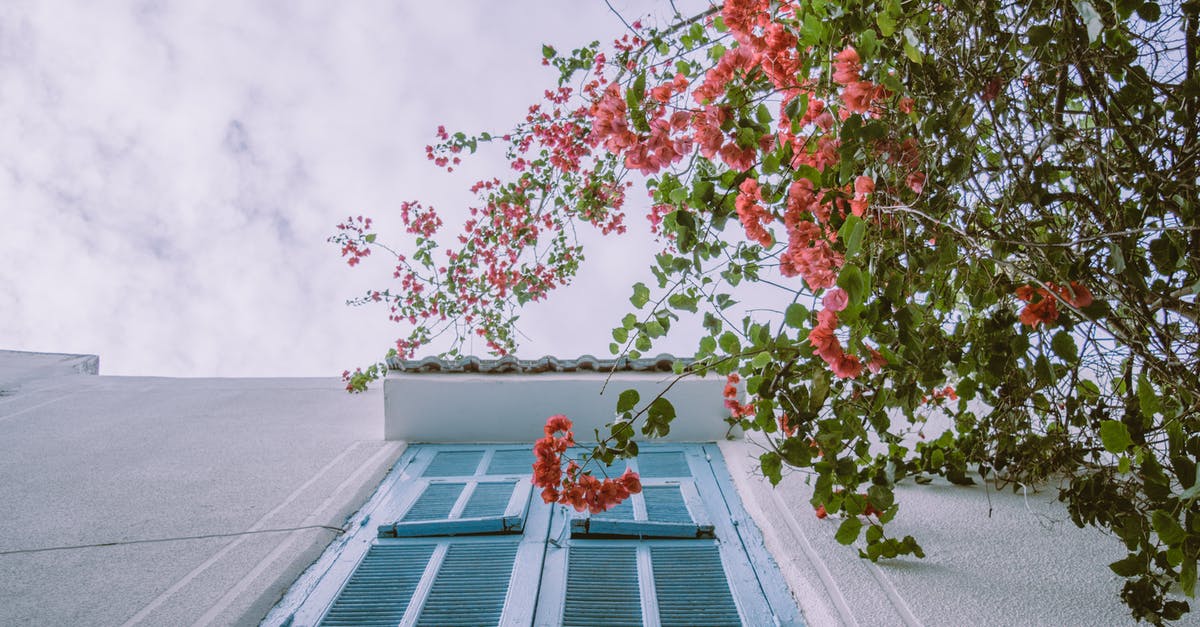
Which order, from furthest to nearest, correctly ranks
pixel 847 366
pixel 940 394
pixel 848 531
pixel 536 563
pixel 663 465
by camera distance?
pixel 663 465, pixel 940 394, pixel 536 563, pixel 848 531, pixel 847 366

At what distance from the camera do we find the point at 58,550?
2654 mm

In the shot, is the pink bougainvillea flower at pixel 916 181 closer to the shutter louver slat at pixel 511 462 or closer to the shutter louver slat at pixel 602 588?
the shutter louver slat at pixel 602 588

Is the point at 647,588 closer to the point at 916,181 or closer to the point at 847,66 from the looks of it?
the point at 916,181

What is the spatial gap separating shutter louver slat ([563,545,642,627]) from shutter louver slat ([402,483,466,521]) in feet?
2.25

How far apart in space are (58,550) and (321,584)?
0.95 m

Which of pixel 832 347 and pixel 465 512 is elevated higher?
pixel 832 347

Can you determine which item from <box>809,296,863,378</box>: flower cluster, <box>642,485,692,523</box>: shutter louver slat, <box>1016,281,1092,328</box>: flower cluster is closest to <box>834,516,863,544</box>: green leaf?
<box>809,296,863,378</box>: flower cluster

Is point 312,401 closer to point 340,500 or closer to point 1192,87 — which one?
point 340,500

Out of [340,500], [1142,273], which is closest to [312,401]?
[340,500]

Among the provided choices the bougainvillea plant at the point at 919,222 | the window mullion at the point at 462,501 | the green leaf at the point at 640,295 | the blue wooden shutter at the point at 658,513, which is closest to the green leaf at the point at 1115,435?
the bougainvillea plant at the point at 919,222

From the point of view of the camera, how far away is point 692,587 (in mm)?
2549

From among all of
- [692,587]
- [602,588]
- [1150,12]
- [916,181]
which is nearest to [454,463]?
[602,588]

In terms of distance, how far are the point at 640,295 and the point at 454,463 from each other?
85.4 inches

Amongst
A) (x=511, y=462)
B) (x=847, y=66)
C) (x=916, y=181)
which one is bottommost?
(x=511, y=462)
